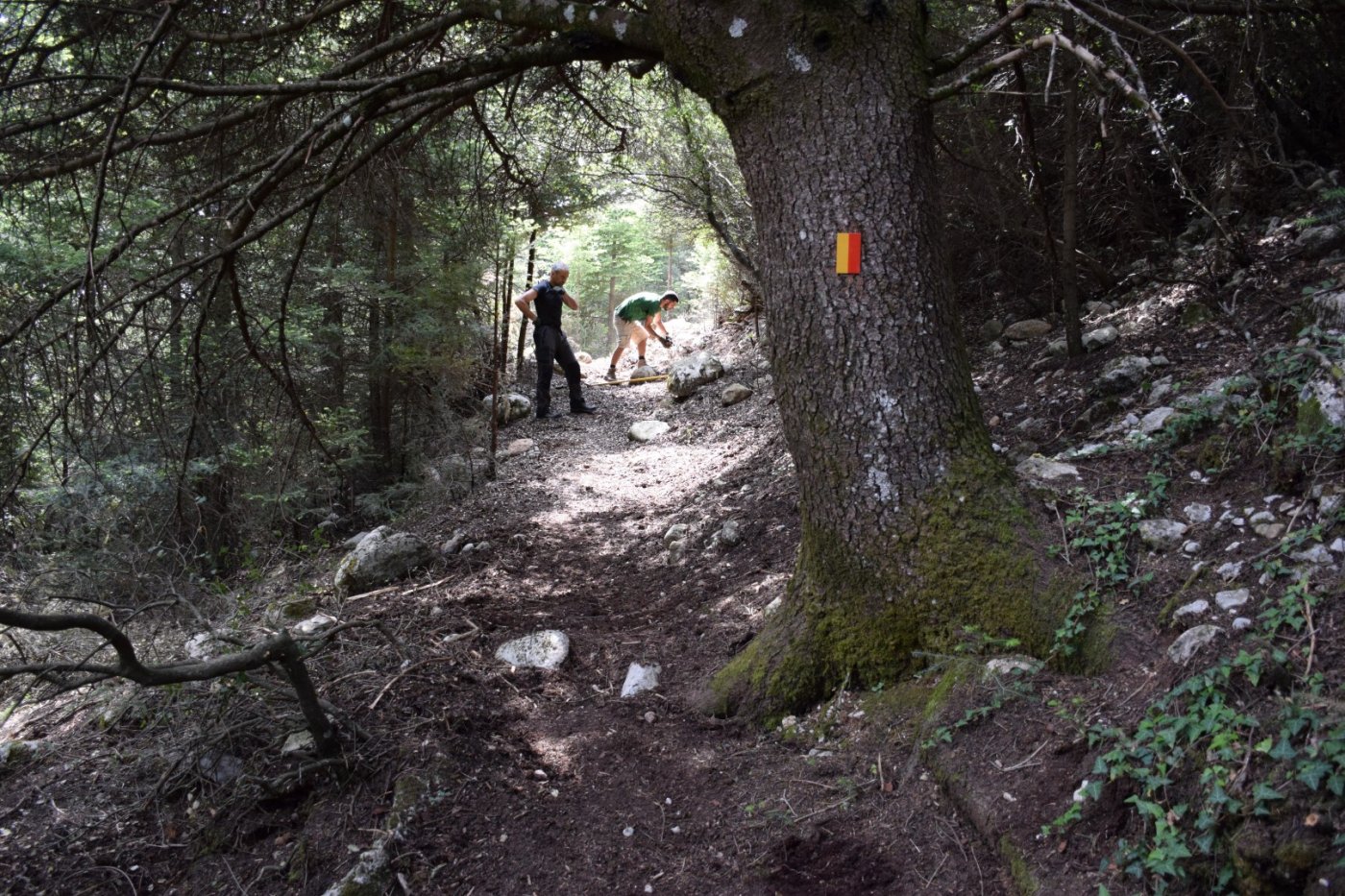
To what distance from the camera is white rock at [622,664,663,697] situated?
3588 mm

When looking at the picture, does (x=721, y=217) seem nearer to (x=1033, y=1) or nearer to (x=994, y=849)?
(x=1033, y=1)

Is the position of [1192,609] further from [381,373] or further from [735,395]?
[381,373]

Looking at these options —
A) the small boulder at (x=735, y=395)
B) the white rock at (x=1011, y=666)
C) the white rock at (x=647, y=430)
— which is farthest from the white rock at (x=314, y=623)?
the small boulder at (x=735, y=395)

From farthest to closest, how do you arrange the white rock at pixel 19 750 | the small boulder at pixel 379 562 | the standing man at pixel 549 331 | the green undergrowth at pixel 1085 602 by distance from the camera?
the standing man at pixel 549 331 → the small boulder at pixel 379 562 → the white rock at pixel 19 750 → the green undergrowth at pixel 1085 602

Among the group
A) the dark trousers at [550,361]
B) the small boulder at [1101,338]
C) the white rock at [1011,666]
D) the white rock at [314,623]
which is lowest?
the white rock at [1011,666]

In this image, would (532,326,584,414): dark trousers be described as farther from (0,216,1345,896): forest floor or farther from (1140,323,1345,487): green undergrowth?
(1140,323,1345,487): green undergrowth

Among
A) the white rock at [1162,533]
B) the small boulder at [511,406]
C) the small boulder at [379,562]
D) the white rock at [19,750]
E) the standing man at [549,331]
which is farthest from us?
the small boulder at [511,406]

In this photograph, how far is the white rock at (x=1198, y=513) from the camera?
105 inches

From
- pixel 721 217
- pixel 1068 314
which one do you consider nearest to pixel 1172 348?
pixel 1068 314

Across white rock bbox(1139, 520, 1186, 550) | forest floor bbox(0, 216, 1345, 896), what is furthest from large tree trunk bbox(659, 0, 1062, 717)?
white rock bbox(1139, 520, 1186, 550)

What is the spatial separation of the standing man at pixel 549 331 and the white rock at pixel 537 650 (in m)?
6.43

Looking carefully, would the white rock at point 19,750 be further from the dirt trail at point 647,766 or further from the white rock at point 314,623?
the dirt trail at point 647,766

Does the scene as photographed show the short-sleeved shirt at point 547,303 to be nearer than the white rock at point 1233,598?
No

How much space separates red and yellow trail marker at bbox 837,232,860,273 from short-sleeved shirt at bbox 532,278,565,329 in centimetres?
762
